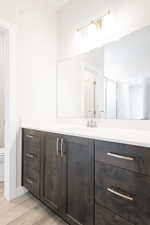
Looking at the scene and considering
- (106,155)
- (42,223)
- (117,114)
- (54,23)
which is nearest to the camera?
(106,155)

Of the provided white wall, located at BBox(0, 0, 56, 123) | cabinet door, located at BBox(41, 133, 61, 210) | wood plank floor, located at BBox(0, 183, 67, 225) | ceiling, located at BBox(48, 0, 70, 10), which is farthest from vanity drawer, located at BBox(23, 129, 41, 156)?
ceiling, located at BBox(48, 0, 70, 10)

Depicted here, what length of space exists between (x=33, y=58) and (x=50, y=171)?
5.01ft

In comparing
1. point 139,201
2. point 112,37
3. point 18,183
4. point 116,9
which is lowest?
point 18,183

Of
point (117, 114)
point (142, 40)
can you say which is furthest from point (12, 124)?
point (142, 40)

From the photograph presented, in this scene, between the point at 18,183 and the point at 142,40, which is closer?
the point at 142,40

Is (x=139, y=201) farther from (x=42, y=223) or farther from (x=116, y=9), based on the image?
(x=116, y=9)

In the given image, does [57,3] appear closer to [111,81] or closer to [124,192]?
[111,81]

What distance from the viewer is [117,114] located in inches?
68.3

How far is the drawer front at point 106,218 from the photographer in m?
1.02

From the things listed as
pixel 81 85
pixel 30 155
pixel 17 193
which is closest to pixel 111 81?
pixel 81 85

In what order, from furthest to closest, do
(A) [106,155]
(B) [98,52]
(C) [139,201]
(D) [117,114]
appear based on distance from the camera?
1. (B) [98,52]
2. (D) [117,114]
3. (A) [106,155]
4. (C) [139,201]

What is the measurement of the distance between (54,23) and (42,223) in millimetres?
2600

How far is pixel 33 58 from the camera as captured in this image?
7.42 feet

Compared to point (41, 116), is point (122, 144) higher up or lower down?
lower down
